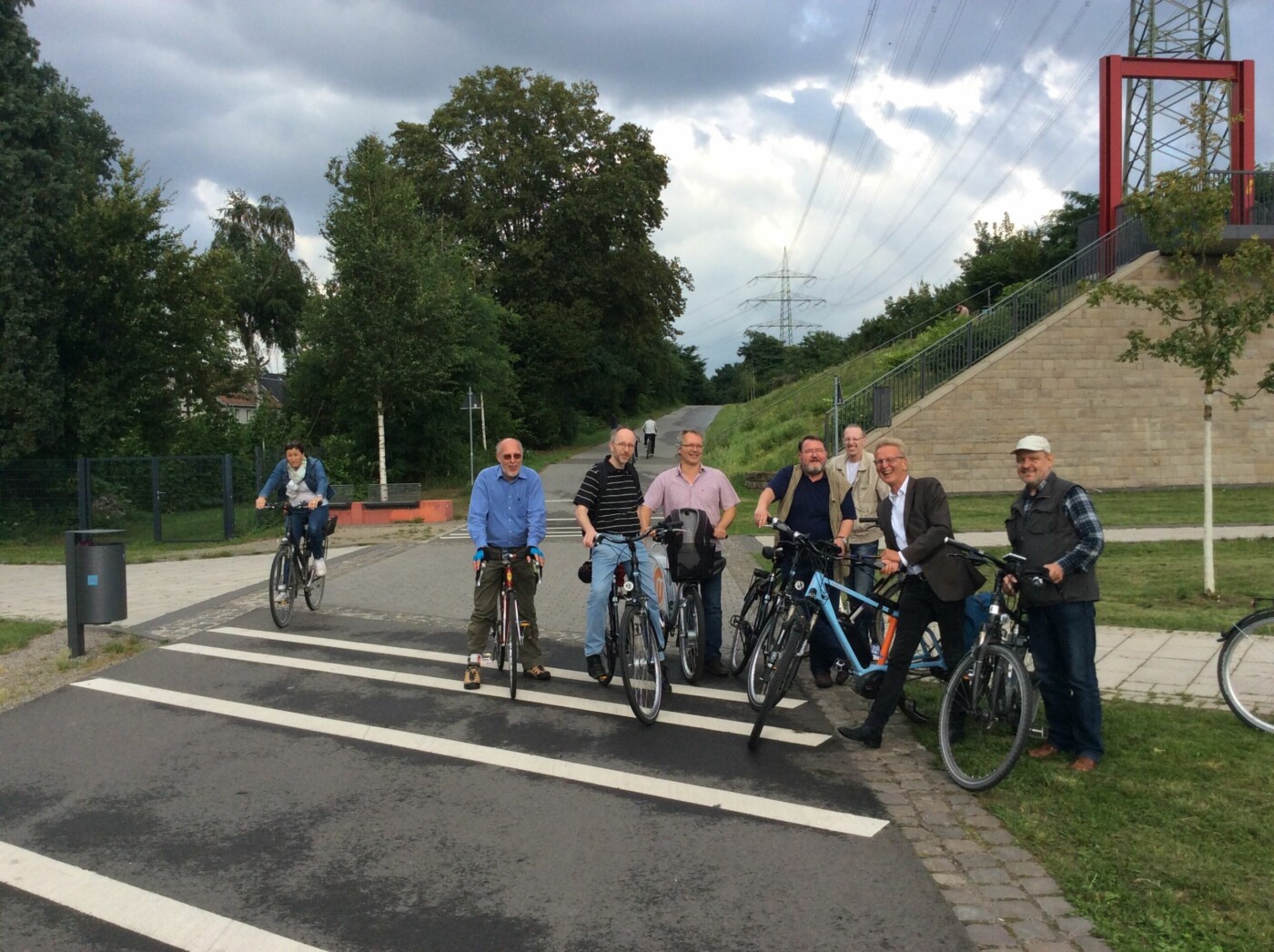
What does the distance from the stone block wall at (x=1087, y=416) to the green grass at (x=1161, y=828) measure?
16850 mm

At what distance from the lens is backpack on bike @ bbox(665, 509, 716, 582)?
294 inches

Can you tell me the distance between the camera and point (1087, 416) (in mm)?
22953

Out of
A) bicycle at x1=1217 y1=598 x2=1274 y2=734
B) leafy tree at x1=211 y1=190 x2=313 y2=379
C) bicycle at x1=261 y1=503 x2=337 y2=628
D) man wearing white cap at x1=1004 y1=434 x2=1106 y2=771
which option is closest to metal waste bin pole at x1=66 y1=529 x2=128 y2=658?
bicycle at x1=261 y1=503 x2=337 y2=628

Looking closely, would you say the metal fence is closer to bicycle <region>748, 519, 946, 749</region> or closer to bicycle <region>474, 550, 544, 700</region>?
bicycle <region>474, 550, 544, 700</region>

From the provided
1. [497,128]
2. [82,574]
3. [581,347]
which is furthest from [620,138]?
[82,574]

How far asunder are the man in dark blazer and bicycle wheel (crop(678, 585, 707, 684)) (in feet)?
5.92

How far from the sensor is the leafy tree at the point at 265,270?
53.8 meters

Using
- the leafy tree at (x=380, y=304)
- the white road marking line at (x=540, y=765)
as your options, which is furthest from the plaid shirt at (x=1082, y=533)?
the leafy tree at (x=380, y=304)

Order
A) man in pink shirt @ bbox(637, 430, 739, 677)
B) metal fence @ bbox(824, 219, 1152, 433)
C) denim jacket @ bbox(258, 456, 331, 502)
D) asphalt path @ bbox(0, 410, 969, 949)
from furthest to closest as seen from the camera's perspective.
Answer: metal fence @ bbox(824, 219, 1152, 433) < denim jacket @ bbox(258, 456, 331, 502) < man in pink shirt @ bbox(637, 430, 739, 677) < asphalt path @ bbox(0, 410, 969, 949)

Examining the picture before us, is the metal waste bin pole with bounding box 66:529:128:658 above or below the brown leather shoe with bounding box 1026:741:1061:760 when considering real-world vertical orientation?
above

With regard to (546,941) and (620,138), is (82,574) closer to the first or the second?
(546,941)

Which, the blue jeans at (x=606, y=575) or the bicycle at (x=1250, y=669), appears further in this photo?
the blue jeans at (x=606, y=575)

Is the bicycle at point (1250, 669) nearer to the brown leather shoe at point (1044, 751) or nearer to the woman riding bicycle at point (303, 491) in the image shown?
the brown leather shoe at point (1044, 751)

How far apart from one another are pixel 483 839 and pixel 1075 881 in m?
2.46
